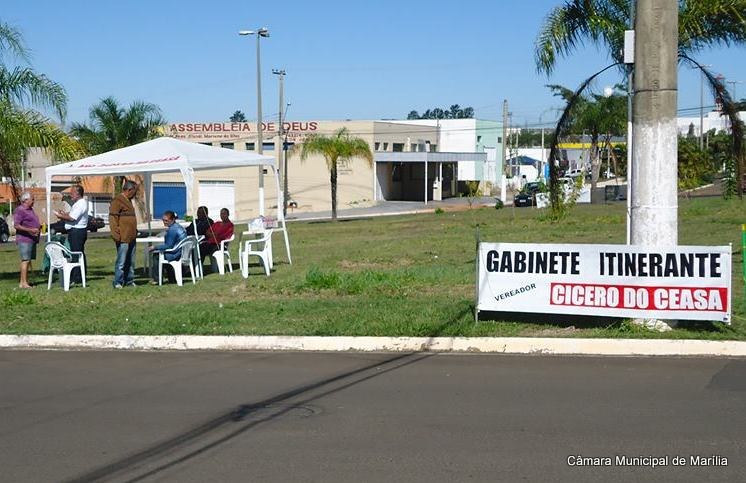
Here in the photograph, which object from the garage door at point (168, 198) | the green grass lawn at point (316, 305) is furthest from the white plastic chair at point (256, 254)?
the garage door at point (168, 198)

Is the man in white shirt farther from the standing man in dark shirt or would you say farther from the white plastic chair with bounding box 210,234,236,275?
the white plastic chair with bounding box 210,234,236,275

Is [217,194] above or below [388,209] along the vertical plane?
above

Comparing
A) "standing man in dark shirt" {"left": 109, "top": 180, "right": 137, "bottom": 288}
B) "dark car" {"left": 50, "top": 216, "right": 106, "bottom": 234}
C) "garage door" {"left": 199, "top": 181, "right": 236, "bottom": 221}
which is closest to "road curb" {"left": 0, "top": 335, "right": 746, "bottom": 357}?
"standing man in dark shirt" {"left": 109, "top": 180, "right": 137, "bottom": 288}

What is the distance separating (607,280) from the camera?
34.9 feet

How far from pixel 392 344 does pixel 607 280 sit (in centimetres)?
259

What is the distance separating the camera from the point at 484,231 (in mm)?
28844

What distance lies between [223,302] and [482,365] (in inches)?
208

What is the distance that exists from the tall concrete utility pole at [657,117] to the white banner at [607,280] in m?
0.42

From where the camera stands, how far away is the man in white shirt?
16.2 meters

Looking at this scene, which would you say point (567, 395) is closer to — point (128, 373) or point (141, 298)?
point (128, 373)

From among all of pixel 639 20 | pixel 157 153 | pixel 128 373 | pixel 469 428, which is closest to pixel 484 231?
pixel 157 153

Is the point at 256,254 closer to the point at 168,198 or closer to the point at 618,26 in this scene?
the point at 618,26

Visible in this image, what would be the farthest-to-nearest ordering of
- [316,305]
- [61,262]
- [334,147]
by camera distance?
[334,147] → [61,262] → [316,305]

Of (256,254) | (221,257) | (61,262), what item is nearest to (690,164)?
(221,257)
